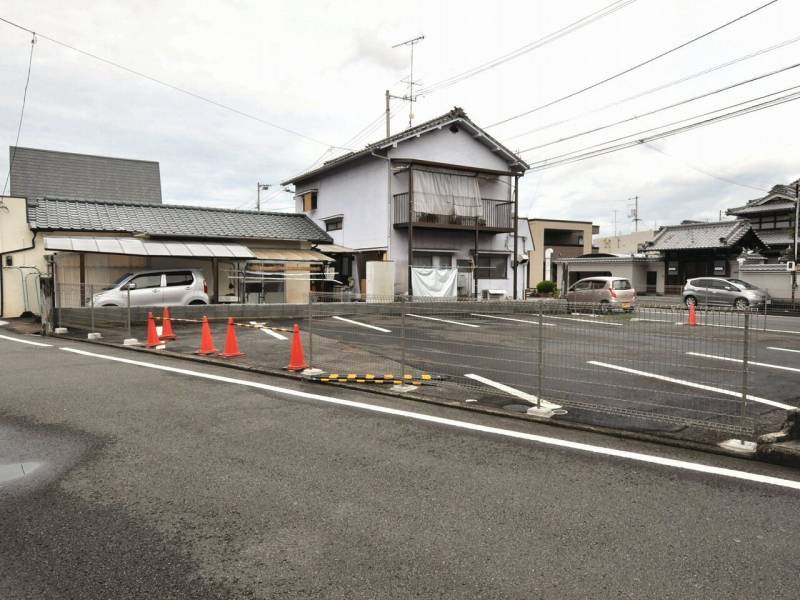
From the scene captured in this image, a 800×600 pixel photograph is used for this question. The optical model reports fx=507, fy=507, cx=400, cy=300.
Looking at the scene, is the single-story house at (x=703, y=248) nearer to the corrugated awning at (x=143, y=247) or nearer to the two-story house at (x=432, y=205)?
Result: the two-story house at (x=432, y=205)

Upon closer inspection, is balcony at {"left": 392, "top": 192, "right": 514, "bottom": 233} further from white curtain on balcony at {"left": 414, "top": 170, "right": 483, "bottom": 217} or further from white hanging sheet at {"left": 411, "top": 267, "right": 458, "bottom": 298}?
white hanging sheet at {"left": 411, "top": 267, "right": 458, "bottom": 298}

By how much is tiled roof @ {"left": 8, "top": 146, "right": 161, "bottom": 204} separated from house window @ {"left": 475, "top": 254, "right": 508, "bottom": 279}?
1642 centimetres

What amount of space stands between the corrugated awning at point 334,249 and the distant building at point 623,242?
4063 cm

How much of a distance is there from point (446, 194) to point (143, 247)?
1115 cm

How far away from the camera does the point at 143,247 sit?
52.5 feet

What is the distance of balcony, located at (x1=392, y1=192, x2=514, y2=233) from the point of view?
19562 mm

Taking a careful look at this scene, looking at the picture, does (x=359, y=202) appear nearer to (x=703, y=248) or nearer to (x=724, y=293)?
(x=724, y=293)

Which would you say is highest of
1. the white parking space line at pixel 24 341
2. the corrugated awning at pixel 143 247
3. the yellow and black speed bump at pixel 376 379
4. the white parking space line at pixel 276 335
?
the corrugated awning at pixel 143 247

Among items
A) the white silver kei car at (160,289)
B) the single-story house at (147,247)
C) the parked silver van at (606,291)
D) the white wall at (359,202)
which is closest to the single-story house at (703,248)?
the parked silver van at (606,291)

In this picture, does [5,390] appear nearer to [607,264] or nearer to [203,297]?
[203,297]

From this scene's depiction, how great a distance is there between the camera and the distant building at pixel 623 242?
53.7 metres

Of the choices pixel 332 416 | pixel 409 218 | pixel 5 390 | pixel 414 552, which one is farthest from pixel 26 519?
pixel 409 218

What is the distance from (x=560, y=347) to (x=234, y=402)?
149 inches

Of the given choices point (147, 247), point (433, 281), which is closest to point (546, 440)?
point (433, 281)
